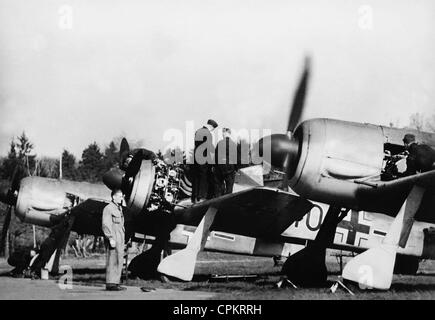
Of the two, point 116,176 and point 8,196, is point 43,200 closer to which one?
point 8,196

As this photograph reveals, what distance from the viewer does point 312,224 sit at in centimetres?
1288

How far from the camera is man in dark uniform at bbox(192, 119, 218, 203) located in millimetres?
11508

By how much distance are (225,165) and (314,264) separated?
2667mm

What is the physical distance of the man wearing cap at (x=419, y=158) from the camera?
868cm

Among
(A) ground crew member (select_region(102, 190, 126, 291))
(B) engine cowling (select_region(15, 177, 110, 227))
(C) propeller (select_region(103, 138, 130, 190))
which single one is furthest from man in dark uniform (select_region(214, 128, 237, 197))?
(B) engine cowling (select_region(15, 177, 110, 227))

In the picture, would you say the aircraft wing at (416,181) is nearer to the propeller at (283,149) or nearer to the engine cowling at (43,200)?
the propeller at (283,149)

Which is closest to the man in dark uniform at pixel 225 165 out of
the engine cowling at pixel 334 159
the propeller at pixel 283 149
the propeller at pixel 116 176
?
the propeller at pixel 116 176

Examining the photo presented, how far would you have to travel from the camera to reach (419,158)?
343 inches

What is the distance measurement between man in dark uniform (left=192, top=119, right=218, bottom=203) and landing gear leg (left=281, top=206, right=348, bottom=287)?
2.41 m

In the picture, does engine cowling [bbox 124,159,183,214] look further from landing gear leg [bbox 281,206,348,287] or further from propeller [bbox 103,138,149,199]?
landing gear leg [bbox 281,206,348,287]

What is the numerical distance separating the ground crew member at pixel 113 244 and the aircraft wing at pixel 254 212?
2.09 m

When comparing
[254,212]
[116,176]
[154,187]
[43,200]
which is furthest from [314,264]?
[43,200]
